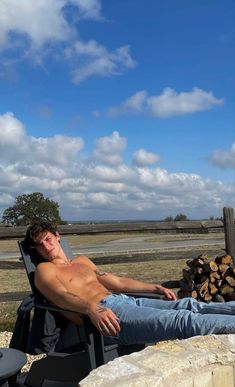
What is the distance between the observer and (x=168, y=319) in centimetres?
275

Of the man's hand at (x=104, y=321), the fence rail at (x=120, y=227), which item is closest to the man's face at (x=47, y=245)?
the man's hand at (x=104, y=321)

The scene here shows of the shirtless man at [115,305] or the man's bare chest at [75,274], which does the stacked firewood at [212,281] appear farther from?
the man's bare chest at [75,274]

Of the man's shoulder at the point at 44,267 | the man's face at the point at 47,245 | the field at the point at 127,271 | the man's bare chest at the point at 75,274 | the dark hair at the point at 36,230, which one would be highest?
the dark hair at the point at 36,230

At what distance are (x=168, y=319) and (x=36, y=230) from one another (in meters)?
1.15

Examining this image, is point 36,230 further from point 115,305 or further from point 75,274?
point 115,305

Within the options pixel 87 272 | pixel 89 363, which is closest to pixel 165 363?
pixel 89 363

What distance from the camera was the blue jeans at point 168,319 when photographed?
2.56 metres

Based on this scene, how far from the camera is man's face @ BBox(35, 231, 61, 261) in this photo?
3383 millimetres

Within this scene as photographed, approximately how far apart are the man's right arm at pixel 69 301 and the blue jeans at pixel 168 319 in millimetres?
165

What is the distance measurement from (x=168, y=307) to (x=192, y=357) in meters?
1.06

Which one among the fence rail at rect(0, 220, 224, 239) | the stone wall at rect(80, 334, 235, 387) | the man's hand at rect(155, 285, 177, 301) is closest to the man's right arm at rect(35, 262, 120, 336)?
the stone wall at rect(80, 334, 235, 387)

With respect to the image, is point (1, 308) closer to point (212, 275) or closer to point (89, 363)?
point (212, 275)

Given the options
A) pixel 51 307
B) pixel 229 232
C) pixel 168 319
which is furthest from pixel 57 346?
pixel 229 232

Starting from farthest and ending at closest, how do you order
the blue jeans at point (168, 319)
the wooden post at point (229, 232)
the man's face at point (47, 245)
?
the wooden post at point (229, 232)
the man's face at point (47, 245)
the blue jeans at point (168, 319)
